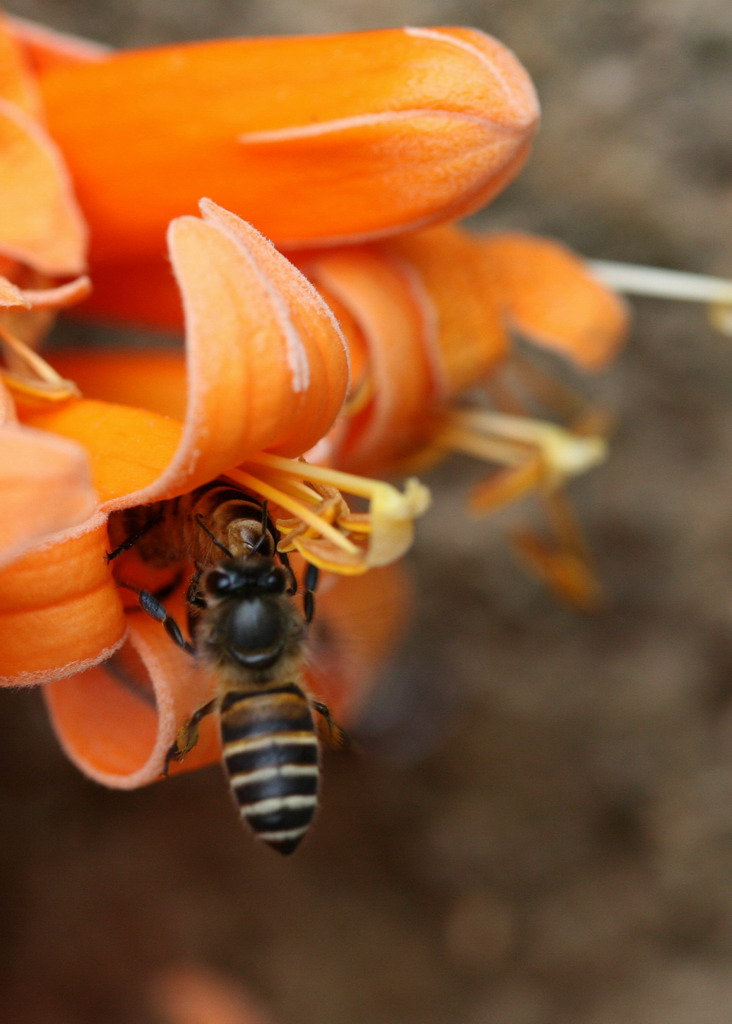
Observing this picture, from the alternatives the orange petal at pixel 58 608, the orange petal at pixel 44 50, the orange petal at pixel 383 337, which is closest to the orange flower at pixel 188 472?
the orange petal at pixel 58 608

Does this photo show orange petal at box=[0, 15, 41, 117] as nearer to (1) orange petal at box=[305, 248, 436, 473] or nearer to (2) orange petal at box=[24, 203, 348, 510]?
(1) orange petal at box=[305, 248, 436, 473]

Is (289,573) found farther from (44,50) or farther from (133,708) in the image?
(44,50)

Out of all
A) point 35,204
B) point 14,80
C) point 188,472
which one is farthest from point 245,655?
point 14,80

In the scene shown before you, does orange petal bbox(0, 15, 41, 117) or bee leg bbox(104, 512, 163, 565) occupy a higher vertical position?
orange petal bbox(0, 15, 41, 117)

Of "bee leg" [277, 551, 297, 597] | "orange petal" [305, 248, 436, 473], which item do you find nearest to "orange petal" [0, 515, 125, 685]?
"bee leg" [277, 551, 297, 597]

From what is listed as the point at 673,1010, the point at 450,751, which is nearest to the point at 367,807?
the point at 450,751

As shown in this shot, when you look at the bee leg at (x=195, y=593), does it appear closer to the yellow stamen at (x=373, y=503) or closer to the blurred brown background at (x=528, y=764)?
the yellow stamen at (x=373, y=503)

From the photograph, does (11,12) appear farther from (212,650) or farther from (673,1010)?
(673,1010)
